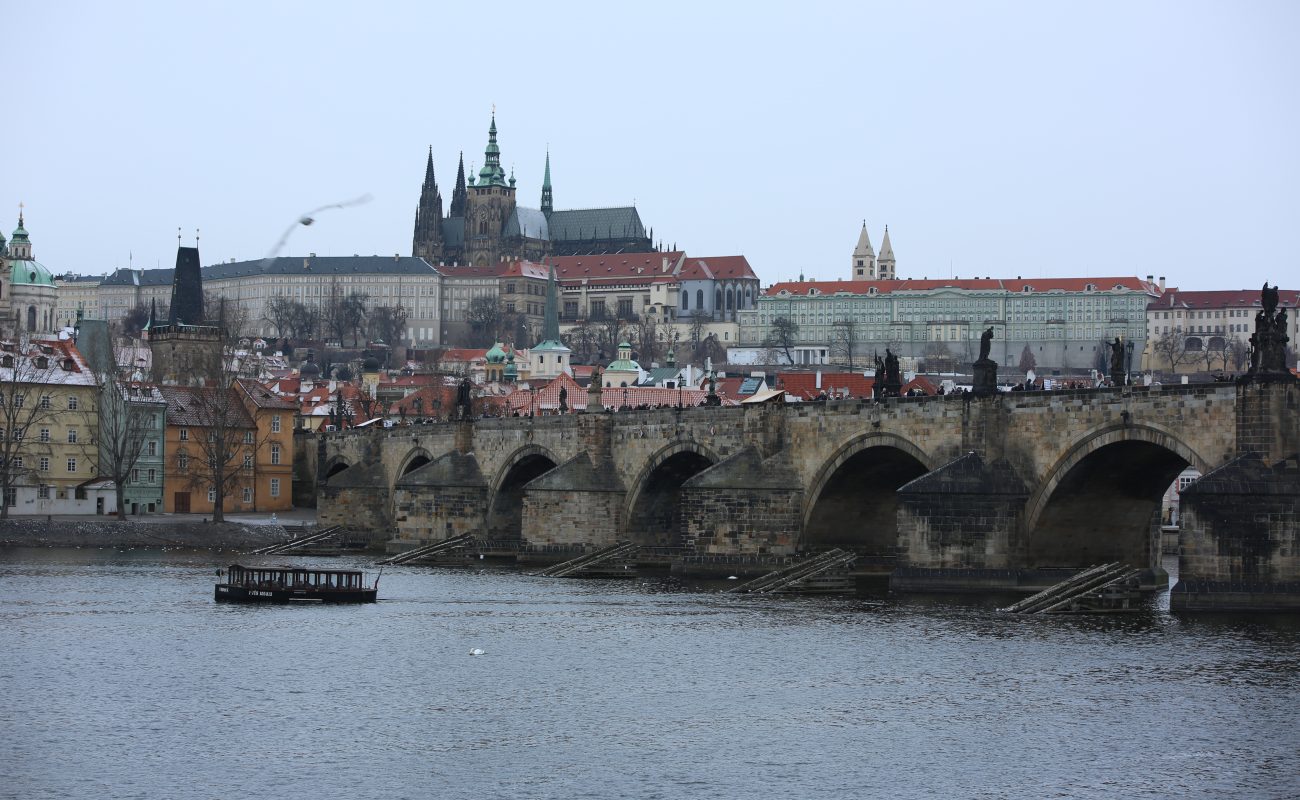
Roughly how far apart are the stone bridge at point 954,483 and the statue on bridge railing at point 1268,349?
33cm

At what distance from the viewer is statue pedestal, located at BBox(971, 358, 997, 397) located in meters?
53.3

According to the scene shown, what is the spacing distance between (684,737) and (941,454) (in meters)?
20.4

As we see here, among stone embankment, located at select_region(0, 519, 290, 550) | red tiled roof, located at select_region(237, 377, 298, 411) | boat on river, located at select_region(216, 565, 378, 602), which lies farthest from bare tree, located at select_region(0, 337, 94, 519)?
boat on river, located at select_region(216, 565, 378, 602)

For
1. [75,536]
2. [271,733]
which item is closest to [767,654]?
[271,733]

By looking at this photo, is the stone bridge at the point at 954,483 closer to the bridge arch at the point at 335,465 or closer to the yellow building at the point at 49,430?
the yellow building at the point at 49,430

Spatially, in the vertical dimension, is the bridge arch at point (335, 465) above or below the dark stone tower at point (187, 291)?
below

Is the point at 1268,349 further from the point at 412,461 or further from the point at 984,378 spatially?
the point at 412,461

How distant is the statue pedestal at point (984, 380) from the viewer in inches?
2098

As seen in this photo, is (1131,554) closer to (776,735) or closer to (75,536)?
(776,735)

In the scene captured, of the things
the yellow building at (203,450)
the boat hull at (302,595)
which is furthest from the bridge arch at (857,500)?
the yellow building at (203,450)

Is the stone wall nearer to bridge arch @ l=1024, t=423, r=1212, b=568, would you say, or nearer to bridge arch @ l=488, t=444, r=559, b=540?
bridge arch @ l=1024, t=423, r=1212, b=568

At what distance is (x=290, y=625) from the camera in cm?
5216

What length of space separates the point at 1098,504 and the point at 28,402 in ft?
173

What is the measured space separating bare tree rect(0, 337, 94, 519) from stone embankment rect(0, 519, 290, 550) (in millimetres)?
4698
